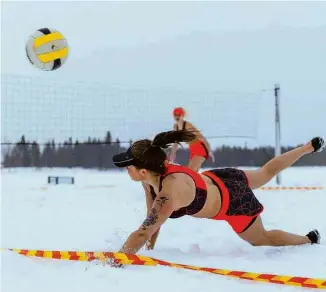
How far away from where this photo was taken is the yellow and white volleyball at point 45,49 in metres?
7.37

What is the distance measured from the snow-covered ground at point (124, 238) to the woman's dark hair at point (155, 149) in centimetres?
58

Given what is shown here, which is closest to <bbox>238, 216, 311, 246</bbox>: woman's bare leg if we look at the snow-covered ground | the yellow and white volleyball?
the snow-covered ground

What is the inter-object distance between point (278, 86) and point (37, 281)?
403 inches

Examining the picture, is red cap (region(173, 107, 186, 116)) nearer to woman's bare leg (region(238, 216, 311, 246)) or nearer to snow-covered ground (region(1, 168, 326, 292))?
snow-covered ground (region(1, 168, 326, 292))

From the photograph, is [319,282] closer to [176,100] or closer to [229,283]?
[229,283]

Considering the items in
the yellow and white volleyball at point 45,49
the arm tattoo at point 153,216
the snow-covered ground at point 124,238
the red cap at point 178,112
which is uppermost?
the yellow and white volleyball at point 45,49

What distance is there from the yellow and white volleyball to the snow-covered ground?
1.93 metres

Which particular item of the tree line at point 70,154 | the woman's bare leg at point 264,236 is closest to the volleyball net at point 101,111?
the tree line at point 70,154

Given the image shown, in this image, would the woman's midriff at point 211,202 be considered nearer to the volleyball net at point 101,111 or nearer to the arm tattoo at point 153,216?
the arm tattoo at point 153,216

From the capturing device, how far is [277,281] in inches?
99.3

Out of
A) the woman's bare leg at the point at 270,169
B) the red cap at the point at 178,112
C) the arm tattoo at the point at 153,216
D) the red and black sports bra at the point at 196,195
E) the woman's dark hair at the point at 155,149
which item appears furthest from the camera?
the red cap at the point at 178,112

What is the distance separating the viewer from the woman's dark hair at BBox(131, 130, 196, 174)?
10.3 feet

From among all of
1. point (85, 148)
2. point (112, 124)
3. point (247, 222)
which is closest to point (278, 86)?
point (112, 124)

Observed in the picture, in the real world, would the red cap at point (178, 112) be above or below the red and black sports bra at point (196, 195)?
above
